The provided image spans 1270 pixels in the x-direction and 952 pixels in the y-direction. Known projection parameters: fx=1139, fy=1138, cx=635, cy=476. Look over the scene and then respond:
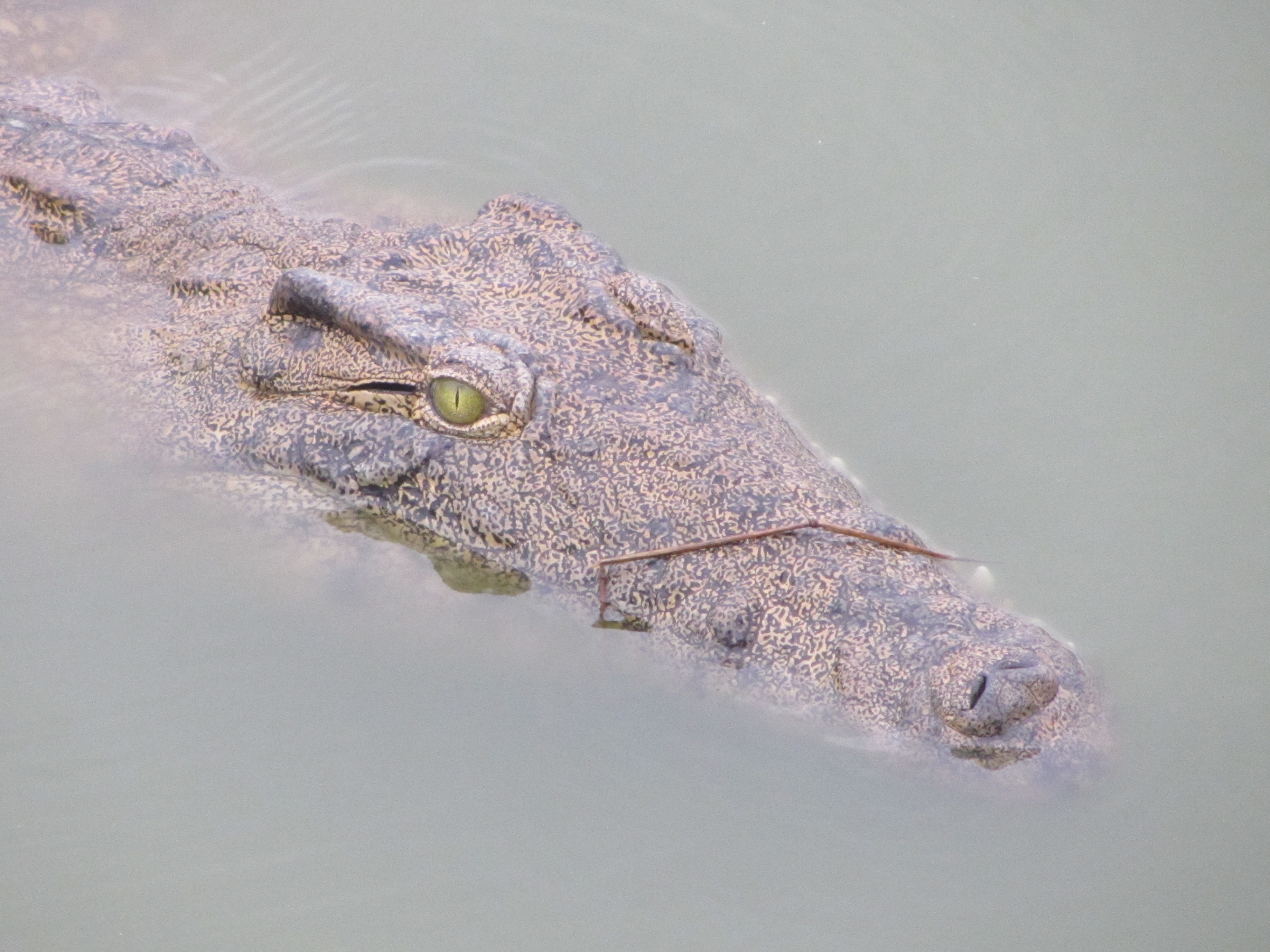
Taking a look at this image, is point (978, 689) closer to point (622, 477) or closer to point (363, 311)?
point (622, 477)

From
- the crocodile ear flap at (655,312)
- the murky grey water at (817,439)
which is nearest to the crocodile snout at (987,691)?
the murky grey water at (817,439)

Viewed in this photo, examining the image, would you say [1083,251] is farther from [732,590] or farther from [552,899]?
[552,899]

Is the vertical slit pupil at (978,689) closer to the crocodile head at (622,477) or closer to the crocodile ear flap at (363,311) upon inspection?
the crocodile head at (622,477)

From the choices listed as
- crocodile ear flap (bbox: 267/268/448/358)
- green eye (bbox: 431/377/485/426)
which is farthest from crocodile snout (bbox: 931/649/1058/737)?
crocodile ear flap (bbox: 267/268/448/358)

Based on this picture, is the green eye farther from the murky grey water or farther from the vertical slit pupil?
the vertical slit pupil

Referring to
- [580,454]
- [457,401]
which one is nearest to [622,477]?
[580,454]

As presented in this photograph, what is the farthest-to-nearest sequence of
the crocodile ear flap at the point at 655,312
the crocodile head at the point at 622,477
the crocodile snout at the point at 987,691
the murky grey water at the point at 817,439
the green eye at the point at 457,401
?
the crocodile ear flap at the point at 655,312 → the green eye at the point at 457,401 → the murky grey water at the point at 817,439 → the crocodile head at the point at 622,477 → the crocodile snout at the point at 987,691
